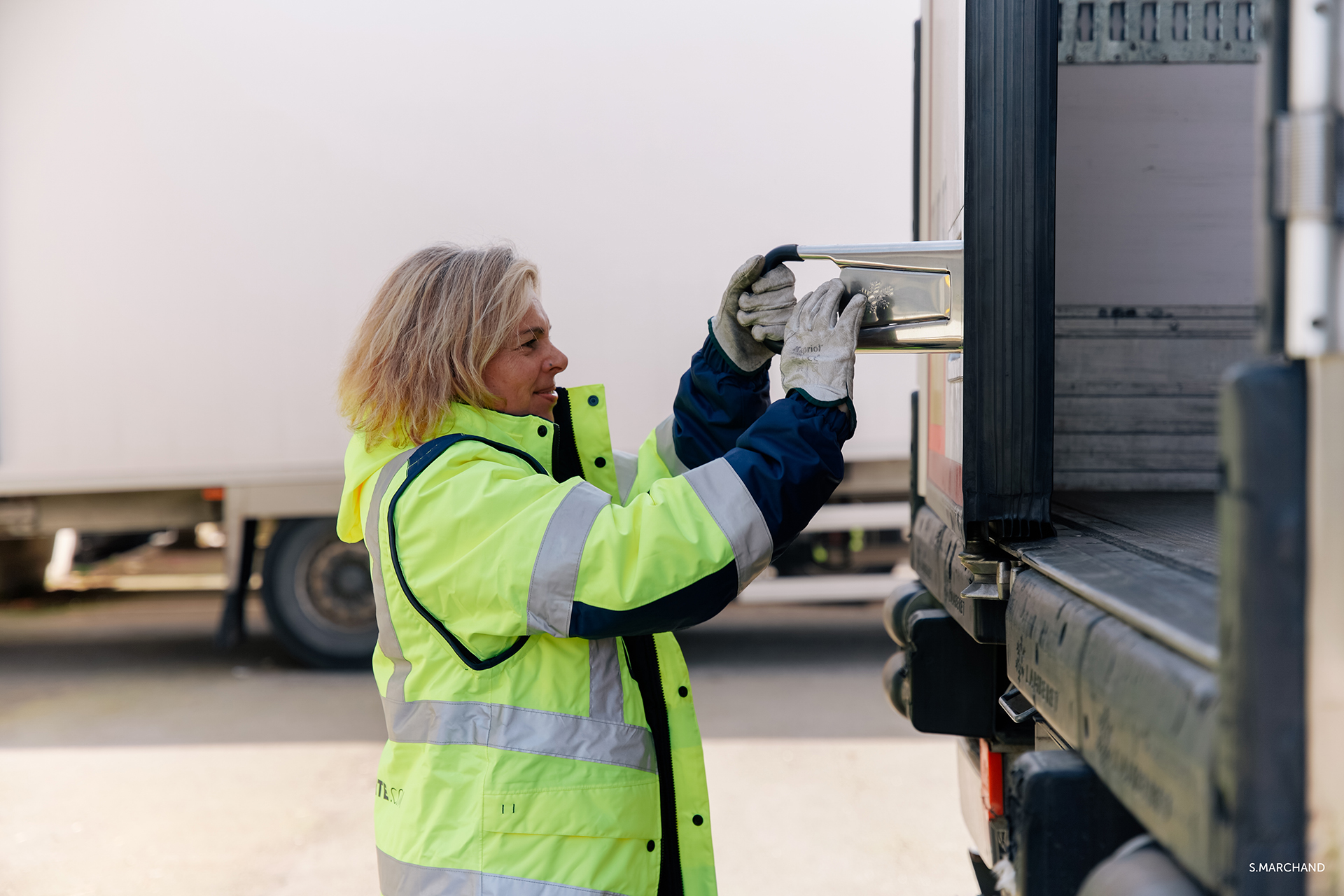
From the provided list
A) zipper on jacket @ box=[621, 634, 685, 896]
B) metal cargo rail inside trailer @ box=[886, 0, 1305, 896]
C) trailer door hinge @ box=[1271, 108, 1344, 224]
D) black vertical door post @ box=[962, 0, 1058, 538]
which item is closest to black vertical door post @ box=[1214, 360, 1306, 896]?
metal cargo rail inside trailer @ box=[886, 0, 1305, 896]

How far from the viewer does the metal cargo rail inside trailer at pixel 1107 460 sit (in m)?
0.69

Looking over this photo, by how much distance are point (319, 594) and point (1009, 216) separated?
16.2 feet

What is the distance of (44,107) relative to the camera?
518 centimetres

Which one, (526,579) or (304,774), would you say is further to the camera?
(304,774)

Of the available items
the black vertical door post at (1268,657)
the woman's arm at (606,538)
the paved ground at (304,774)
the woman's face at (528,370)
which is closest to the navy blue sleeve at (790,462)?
the woman's arm at (606,538)

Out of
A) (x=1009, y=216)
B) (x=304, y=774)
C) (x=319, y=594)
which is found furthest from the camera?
(x=319, y=594)

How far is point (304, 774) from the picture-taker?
408 cm

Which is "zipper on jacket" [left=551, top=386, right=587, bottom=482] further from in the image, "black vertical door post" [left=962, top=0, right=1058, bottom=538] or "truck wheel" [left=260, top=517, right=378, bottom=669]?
"truck wheel" [left=260, top=517, right=378, bottom=669]

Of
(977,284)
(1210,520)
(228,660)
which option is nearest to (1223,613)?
(977,284)

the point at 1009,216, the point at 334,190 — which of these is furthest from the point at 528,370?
the point at 334,190

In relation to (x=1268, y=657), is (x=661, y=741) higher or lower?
lower

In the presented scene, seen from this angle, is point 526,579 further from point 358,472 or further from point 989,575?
point 989,575

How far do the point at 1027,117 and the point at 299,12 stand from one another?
15.5 ft

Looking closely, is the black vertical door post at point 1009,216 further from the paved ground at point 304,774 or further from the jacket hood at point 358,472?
the paved ground at point 304,774
